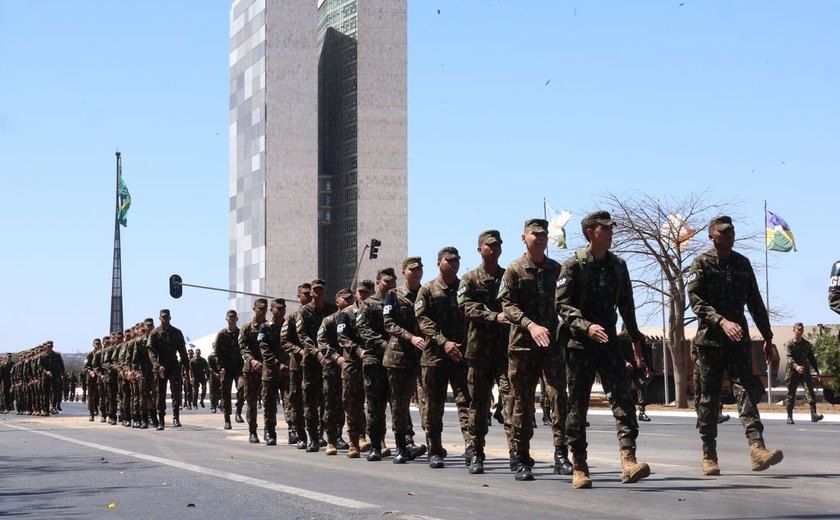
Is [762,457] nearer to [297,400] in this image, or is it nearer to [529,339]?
[529,339]

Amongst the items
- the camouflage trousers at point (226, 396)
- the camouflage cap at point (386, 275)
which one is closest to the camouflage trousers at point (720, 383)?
the camouflage cap at point (386, 275)

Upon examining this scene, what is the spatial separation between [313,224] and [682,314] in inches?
3856

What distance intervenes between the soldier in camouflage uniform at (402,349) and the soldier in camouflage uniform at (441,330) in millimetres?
632

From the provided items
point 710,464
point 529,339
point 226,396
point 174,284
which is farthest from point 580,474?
point 174,284

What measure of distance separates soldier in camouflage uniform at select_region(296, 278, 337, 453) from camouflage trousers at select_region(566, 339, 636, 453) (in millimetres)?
6234

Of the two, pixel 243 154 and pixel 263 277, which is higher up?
pixel 243 154

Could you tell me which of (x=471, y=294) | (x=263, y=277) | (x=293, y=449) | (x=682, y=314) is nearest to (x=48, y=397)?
(x=682, y=314)

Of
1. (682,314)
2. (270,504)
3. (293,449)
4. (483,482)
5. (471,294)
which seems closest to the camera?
(270,504)

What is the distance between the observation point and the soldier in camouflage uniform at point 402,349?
13688 millimetres

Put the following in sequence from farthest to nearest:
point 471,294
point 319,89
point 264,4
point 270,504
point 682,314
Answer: point 319,89
point 264,4
point 682,314
point 471,294
point 270,504

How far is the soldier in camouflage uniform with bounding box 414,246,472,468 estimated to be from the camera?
41.9 ft

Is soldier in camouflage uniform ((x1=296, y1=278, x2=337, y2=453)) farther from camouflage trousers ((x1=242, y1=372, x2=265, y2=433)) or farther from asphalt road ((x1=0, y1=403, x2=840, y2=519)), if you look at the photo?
camouflage trousers ((x1=242, y1=372, x2=265, y2=433))

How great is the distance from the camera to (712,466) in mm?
11398

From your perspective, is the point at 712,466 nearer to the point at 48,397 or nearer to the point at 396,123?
the point at 48,397
